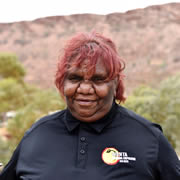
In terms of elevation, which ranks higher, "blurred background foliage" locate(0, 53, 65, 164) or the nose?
the nose

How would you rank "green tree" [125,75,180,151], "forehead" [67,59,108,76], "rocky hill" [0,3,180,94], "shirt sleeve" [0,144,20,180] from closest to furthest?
"forehead" [67,59,108,76]
"shirt sleeve" [0,144,20,180]
"green tree" [125,75,180,151]
"rocky hill" [0,3,180,94]

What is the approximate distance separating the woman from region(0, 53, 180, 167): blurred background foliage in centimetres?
572

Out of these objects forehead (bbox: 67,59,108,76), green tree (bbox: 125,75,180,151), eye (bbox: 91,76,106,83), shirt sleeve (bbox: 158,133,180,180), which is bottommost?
green tree (bbox: 125,75,180,151)

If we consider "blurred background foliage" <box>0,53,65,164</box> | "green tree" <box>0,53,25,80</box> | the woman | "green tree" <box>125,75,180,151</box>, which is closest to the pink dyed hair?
the woman

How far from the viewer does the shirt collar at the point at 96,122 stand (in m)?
1.23

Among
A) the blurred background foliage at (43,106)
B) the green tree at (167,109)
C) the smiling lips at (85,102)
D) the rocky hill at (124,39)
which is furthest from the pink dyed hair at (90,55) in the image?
Answer: the rocky hill at (124,39)

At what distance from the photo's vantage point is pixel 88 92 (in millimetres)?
1193

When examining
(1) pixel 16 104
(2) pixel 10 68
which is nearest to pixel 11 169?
(1) pixel 16 104

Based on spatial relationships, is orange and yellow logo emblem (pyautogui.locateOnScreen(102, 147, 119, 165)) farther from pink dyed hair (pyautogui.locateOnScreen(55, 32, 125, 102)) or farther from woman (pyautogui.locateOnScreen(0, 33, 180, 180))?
pink dyed hair (pyautogui.locateOnScreen(55, 32, 125, 102))

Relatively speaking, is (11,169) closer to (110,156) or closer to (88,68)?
(110,156)

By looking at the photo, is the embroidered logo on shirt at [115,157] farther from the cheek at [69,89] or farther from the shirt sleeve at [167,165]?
the cheek at [69,89]

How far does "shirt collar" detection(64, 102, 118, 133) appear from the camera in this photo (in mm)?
1231

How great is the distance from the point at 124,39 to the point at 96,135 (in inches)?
1290

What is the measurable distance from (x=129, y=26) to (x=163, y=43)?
561 centimetres
